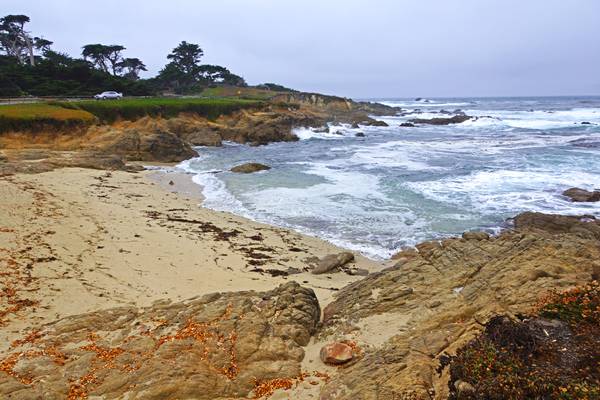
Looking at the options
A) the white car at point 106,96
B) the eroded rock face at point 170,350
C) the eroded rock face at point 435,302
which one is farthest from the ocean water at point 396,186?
the white car at point 106,96

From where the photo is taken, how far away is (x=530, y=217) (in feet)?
45.8

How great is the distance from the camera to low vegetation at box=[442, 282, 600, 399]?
4168 millimetres

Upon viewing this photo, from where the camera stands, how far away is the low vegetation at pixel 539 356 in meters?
4.17

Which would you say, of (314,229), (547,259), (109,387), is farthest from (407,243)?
(109,387)

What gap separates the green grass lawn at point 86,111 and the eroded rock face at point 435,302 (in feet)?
91.7

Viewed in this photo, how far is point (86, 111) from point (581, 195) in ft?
112

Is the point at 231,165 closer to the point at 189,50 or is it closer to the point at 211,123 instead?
the point at 211,123

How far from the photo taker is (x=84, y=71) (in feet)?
156

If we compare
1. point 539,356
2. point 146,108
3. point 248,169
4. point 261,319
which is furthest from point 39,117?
point 539,356

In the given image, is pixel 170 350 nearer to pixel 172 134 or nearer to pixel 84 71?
pixel 172 134

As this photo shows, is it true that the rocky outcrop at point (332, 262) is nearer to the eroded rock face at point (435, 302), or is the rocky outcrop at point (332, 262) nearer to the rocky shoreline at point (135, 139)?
the eroded rock face at point (435, 302)

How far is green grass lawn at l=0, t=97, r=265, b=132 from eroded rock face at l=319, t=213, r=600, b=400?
27958mm

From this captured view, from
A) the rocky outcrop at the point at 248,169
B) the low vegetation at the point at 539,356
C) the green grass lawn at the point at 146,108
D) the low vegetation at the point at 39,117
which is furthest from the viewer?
the green grass lawn at the point at 146,108

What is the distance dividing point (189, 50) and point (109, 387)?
85.1m
